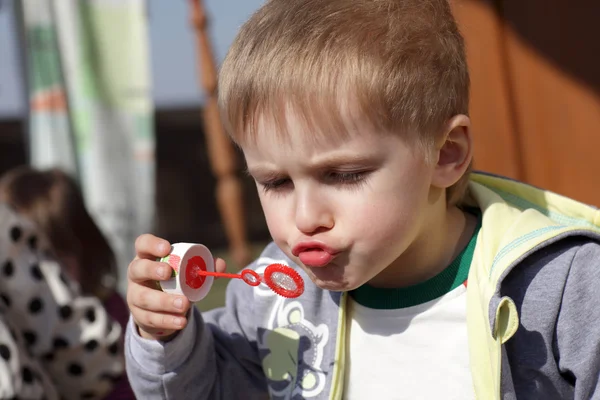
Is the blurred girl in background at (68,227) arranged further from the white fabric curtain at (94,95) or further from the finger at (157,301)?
the finger at (157,301)

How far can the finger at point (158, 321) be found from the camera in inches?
51.1

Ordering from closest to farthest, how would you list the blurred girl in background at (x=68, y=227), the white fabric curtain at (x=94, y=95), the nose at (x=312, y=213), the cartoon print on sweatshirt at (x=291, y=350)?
the nose at (x=312, y=213) < the cartoon print on sweatshirt at (x=291, y=350) < the blurred girl in background at (x=68, y=227) < the white fabric curtain at (x=94, y=95)

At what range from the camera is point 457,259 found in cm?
137

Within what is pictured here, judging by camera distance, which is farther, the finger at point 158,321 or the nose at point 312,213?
the finger at point 158,321

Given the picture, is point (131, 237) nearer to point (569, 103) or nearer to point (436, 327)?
point (569, 103)

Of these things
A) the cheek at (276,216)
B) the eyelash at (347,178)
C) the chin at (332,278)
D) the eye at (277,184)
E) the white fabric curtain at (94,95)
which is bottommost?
the white fabric curtain at (94,95)

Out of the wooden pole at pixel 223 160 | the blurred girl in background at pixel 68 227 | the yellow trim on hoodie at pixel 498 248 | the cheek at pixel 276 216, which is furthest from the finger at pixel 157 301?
the wooden pole at pixel 223 160

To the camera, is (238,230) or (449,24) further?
(238,230)

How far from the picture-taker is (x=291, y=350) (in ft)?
4.69

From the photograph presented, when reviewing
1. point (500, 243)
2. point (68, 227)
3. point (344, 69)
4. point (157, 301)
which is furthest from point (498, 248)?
point (68, 227)

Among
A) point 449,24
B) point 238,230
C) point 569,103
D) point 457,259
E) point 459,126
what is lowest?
point 238,230

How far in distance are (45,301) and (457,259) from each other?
1.33 m

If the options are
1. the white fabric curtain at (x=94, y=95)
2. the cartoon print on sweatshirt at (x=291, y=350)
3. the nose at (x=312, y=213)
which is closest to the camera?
the nose at (x=312, y=213)

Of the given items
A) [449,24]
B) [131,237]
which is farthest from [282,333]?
[131,237]
